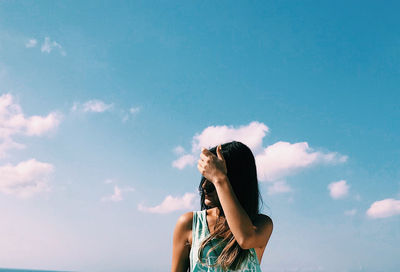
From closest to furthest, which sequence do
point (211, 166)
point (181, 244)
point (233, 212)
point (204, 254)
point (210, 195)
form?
point (233, 212), point (211, 166), point (204, 254), point (210, 195), point (181, 244)

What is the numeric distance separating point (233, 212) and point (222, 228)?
1.92ft

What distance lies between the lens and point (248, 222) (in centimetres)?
391

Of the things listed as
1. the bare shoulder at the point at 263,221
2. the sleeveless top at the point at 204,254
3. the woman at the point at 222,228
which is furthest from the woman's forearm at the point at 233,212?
the sleeveless top at the point at 204,254

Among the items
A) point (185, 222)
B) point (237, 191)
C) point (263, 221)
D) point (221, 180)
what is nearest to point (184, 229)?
point (185, 222)

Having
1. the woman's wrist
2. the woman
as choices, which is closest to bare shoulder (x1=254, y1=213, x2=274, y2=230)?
the woman

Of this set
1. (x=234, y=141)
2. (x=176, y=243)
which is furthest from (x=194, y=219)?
(x=234, y=141)

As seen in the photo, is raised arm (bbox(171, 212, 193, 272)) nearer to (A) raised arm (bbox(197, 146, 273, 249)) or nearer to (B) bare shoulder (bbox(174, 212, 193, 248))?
(B) bare shoulder (bbox(174, 212, 193, 248))

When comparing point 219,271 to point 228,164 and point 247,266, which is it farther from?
point 228,164

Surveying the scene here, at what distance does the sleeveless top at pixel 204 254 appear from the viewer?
428cm

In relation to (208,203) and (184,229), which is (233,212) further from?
(184,229)

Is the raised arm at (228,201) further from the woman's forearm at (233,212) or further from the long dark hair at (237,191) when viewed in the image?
the long dark hair at (237,191)

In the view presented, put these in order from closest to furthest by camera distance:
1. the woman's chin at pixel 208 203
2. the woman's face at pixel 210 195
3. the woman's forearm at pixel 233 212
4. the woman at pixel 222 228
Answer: the woman's forearm at pixel 233 212 < the woman at pixel 222 228 < the woman's face at pixel 210 195 < the woman's chin at pixel 208 203

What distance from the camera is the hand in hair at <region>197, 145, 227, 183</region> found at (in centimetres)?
393

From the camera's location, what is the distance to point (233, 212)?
3.85 m
